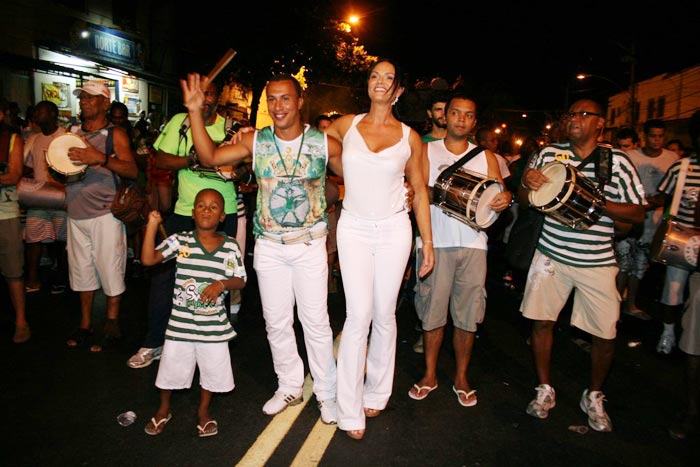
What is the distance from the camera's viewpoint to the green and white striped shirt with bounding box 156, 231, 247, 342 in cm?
357

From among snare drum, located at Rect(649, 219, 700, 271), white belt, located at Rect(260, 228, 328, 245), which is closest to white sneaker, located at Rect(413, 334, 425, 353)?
white belt, located at Rect(260, 228, 328, 245)

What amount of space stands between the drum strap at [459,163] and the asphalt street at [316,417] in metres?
1.90

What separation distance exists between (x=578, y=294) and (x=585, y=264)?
31cm

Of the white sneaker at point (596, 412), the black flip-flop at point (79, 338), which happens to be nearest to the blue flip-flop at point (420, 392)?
the white sneaker at point (596, 412)

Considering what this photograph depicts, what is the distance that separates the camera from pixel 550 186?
150 inches

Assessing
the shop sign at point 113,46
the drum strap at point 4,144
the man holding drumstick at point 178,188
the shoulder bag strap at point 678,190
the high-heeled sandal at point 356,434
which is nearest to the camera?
the high-heeled sandal at point 356,434

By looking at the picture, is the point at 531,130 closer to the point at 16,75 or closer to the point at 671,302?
the point at 16,75

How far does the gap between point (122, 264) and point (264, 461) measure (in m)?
2.77

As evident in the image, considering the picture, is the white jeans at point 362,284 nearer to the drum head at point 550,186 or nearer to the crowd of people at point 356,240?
the crowd of people at point 356,240

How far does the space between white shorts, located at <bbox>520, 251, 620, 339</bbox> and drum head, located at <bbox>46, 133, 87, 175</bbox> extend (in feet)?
13.6

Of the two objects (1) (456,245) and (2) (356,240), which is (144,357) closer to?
(2) (356,240)

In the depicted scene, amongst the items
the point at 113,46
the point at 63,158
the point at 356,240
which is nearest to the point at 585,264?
the point at 356,240

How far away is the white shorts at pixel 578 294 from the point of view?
3895 mm

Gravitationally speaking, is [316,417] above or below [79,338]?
below
